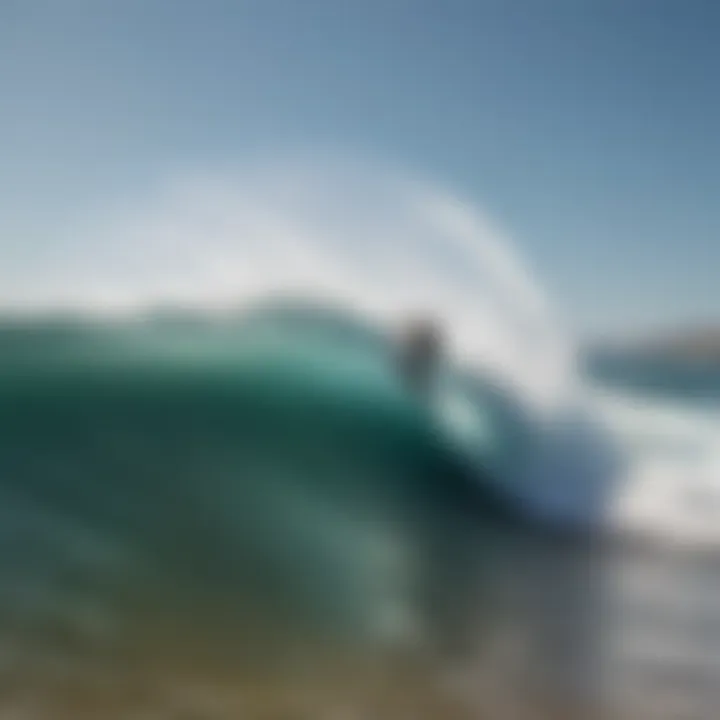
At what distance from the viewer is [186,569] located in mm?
2086

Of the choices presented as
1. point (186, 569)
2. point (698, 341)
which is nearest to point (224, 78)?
point (186, 569)

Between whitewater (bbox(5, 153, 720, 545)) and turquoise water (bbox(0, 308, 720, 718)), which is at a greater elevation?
whitewater (bbox(5, 153, 720, 545))

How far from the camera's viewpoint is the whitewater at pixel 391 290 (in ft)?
7.06

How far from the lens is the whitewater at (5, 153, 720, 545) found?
7.06 feet

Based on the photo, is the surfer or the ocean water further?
the surfer

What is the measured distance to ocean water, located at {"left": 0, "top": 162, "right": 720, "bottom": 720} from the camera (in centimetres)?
205

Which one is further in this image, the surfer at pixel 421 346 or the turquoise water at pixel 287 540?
the surfer at pixel 421 346

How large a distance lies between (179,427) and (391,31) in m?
1.03

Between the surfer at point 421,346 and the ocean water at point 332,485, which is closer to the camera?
the ocean water at point 332,485

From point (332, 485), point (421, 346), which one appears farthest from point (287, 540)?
point (421, 346)

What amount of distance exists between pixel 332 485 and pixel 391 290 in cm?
47

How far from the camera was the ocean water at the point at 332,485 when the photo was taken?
205 cm

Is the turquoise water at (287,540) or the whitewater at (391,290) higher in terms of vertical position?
the whitewater at (391,290)

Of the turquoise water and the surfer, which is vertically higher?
the surfer
